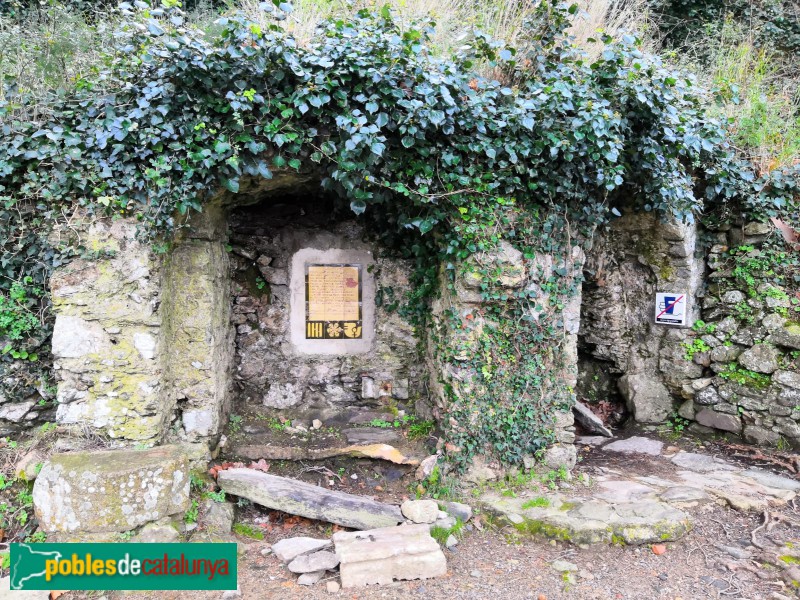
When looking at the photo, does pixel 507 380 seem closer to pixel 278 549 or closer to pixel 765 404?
pixel 278 549

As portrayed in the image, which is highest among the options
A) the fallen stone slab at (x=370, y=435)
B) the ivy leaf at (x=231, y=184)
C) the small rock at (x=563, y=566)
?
the ivy leaf at (x=231, y=184)

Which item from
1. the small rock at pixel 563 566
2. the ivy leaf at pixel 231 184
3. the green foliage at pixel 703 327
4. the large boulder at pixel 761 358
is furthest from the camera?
the green foliage at pixel 703 327

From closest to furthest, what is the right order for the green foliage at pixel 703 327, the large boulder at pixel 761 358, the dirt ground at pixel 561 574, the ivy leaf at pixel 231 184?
the dirt ground at pixel 561 574
the ivy leaf at pixel 231 184
the large boulder at pixel 761 358
the green foliage at pixel 703 327

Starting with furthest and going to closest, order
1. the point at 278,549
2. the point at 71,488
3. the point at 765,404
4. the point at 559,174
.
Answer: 1. the point at 765,404
2. the point at 559,174
3. the point at 278,549
4. the point at 71,488

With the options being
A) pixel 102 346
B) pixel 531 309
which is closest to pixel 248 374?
pixel 102 346

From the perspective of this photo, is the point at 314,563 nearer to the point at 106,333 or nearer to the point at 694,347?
the point at 106,333

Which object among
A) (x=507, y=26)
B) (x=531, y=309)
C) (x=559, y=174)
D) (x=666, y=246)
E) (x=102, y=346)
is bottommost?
(x=102, y=346)

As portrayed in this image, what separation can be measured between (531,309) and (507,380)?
58cm

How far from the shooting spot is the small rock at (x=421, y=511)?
321 centimetres

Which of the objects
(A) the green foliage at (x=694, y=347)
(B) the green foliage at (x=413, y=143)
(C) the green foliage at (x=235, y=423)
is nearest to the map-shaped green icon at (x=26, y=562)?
(B) the green foliage at (x=413, y=143)

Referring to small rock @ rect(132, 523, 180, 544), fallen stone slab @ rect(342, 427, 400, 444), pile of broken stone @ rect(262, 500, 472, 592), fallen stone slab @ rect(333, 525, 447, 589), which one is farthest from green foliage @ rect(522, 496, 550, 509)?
small rock @ rect(132, 523, 180, 544)

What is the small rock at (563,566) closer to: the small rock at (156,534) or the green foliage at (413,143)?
the green foliage at (413,143)

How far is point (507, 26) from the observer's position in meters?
4.50

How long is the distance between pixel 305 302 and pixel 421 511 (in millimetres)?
2264
